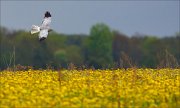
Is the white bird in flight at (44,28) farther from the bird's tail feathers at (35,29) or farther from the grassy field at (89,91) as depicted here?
the grassy field at (89,91)

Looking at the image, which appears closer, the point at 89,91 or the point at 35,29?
the point at 89,91

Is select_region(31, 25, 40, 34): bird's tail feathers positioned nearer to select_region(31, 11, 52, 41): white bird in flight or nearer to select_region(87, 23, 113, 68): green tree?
select_region(31, 11, 52, 41): white bird in flight

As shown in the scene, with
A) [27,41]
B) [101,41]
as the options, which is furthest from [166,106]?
[101,41]

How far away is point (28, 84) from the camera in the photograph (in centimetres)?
1428

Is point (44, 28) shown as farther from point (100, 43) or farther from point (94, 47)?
point (100, 43)

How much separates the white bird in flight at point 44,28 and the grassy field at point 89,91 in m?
1.10

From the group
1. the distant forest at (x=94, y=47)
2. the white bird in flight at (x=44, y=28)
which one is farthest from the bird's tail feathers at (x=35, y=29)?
the distant forest at (x=94, y=47)

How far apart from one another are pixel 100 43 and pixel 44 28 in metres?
81.2

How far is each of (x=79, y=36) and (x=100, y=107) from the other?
5121 inches

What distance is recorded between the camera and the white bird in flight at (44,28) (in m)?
16.6

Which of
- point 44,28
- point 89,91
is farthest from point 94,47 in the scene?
point 89,91

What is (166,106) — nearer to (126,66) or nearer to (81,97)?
(81,97)

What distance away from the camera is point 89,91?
1314cm

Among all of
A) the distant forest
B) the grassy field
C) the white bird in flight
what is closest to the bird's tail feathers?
the white bird in flight
